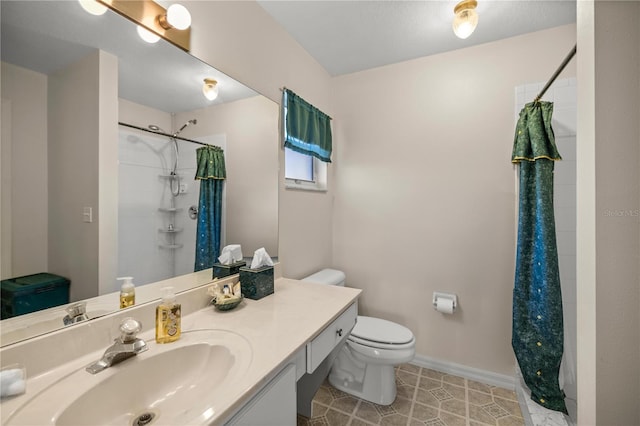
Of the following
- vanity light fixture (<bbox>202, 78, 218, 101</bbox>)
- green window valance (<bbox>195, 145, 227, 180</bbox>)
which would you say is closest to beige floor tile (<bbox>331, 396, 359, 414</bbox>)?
green window valance (<bbox>195, 145, 227, 180</bbox>)

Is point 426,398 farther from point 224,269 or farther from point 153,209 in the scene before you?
point 153,209

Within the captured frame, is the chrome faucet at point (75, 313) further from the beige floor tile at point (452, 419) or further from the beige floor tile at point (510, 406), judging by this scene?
the beige floor tile at point (510, 406)

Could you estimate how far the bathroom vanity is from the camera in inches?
25.1

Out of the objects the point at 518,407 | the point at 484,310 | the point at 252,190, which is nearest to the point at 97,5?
the point at 252,190

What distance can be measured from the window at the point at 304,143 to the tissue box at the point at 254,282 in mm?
707

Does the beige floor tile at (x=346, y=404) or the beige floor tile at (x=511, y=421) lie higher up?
the beige floor tile at (x=346, y=404)

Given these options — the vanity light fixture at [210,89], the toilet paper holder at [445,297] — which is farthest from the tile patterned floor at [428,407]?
the vanity light fixture at [210,89]

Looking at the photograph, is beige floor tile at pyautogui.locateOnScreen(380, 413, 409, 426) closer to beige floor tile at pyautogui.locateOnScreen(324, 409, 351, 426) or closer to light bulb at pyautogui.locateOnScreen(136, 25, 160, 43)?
beige floor tile at pyautogui.locateOnScreen(324, 409, 351, 426)

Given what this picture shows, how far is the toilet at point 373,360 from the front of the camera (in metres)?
1.66

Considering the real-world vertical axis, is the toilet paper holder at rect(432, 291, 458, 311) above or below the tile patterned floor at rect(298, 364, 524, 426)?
above

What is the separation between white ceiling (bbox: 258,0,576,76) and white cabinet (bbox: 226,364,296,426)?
1885 mm

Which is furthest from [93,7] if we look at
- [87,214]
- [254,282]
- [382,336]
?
[382,336]

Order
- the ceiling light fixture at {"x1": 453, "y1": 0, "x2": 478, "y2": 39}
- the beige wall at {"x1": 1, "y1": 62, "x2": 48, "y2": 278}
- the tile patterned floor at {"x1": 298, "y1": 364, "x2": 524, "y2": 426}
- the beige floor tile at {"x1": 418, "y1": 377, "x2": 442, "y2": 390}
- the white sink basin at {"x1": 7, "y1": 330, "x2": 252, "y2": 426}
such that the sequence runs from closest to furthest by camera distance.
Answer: the white sink basin at {"x1": 7, "y1": 330, "x2": 252, "y2": 426}
the beige wall at {"x1": 1, "y1": 62, "x2": 48, "y2": 278}
the ceiling light fixture at {"x1": 453, "y1": 0, "x2": 478, "y2": 39}
the tile patterned floor at {"x1": 298, "y1": 364, "x2": 524, "y2": 426}
the beige floor tile at {"x1": 418, "y1": 377, "x2": 442, "y2": 390}

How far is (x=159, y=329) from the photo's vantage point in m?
0.90
